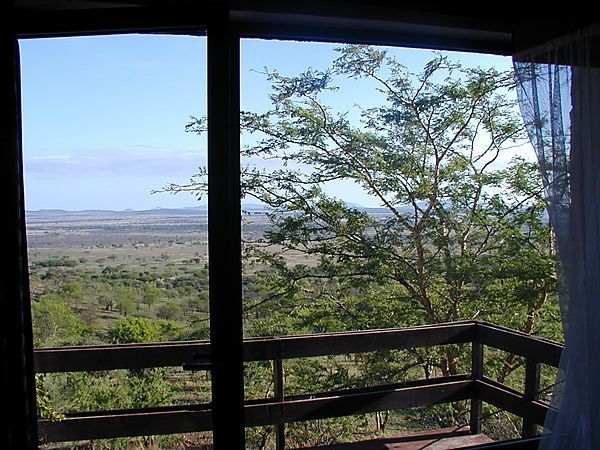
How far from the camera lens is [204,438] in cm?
199

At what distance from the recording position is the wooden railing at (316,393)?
6.10ft

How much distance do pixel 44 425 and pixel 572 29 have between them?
2582 mm

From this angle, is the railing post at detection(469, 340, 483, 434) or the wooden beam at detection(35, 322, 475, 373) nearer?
the wooden beam at detection(35, 322, 475, 373)

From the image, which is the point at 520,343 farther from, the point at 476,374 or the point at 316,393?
the point at 316,393

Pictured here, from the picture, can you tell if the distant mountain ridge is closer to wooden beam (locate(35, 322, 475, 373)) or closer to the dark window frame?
the dark window frame

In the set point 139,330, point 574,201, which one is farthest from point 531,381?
point 139,330

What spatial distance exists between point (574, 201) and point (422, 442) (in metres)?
1.78

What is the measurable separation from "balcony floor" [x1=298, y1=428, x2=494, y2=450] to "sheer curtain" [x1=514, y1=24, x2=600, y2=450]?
107 cm

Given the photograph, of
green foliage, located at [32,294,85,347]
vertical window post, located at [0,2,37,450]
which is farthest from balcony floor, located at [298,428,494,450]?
vertical window post, located at [0,2,37,450]

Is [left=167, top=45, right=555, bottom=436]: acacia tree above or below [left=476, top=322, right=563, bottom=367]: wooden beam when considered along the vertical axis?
above

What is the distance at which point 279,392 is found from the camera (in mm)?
2609

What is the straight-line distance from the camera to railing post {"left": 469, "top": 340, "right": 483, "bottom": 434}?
304 cm

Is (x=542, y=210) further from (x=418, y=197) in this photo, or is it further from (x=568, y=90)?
(x=568, y=90)

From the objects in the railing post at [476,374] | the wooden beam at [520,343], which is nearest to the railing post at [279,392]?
the railing post at [476,374]
